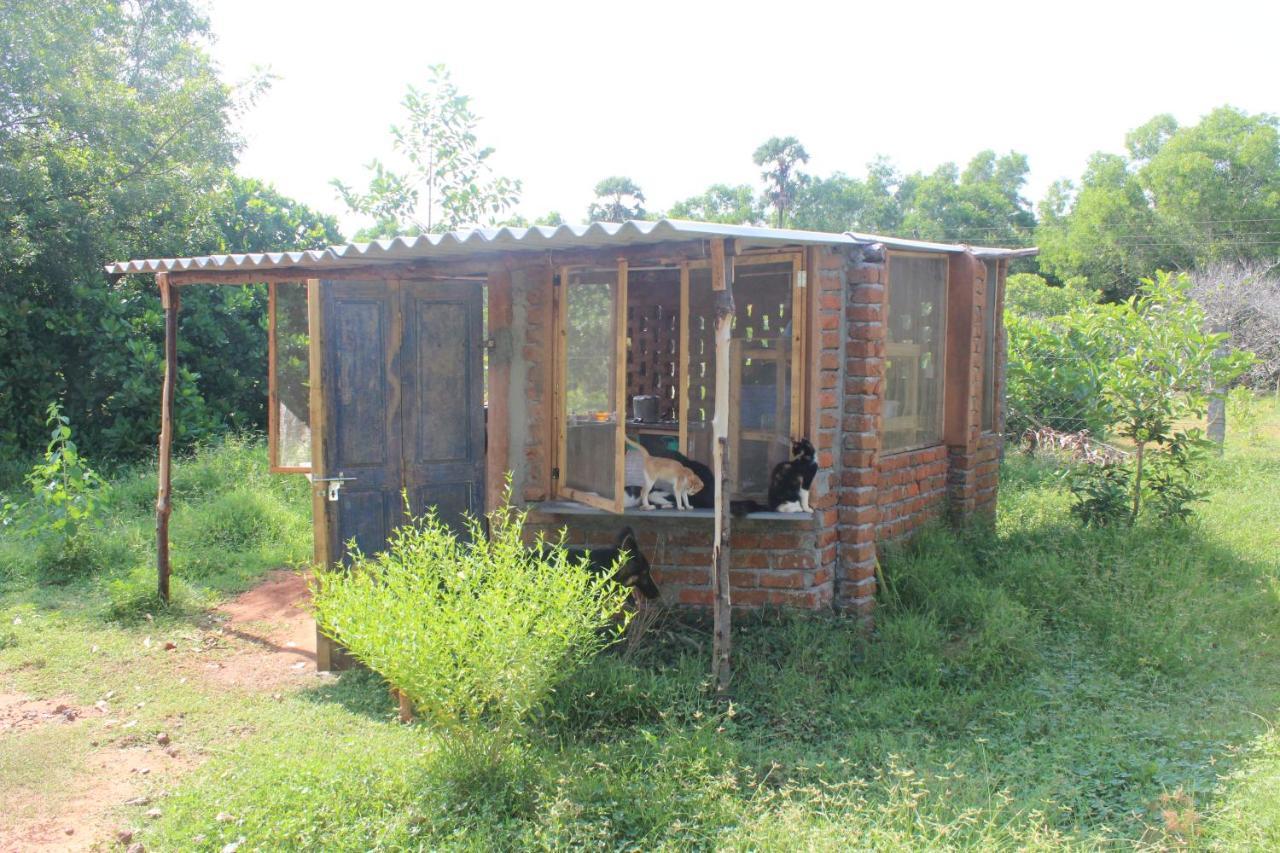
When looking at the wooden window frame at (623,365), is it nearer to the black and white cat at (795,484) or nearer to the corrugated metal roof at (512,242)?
the black and white cat at (795,484)

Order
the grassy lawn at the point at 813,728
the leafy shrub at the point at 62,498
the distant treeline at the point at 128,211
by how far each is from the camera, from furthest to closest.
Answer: the distant treeline at the point at 128,211, the leafy shrub at the point at 62,498, the grassy lawn at the point at 813,728

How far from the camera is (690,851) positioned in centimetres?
348

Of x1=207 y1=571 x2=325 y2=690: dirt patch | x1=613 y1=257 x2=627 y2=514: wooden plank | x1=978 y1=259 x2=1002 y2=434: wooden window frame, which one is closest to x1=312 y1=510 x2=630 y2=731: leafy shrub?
x1=613 y1=257 x2=627 y2=514: wooden plank

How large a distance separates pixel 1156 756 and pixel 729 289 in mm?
2740

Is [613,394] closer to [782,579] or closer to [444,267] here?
[444,267]

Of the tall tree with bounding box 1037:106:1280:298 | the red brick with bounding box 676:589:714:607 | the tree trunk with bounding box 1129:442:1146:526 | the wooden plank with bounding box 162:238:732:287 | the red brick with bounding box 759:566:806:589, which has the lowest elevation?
the red brick with bounding box 676:589:714:607

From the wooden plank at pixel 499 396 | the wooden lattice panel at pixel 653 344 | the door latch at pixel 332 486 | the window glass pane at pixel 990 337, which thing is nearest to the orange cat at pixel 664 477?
the wooden plank at pixel 499 396

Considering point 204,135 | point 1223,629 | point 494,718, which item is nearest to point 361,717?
point 494,718

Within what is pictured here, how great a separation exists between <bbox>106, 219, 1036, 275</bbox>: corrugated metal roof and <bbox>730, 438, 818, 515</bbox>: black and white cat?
1167mm

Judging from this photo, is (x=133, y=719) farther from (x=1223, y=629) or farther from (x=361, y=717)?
(x=1223, y=629)

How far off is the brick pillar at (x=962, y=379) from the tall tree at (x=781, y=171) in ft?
92.9

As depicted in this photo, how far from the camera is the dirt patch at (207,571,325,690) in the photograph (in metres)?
5.66

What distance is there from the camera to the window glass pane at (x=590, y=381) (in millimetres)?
5367

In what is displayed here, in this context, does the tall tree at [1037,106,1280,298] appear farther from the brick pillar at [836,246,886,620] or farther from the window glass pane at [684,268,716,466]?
the brick pillar at [836,246,886,620]
